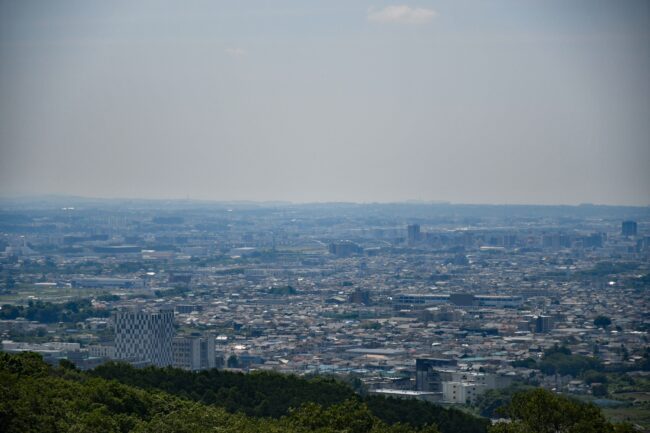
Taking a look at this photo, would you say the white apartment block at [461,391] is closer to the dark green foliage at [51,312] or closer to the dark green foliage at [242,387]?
the dark green foliage at [242,387]

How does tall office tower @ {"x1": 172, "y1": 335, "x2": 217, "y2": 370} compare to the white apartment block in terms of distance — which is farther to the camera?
tall office tower @ {"x1": 172, "y1": 335, "x2": 217, "y2": 370}

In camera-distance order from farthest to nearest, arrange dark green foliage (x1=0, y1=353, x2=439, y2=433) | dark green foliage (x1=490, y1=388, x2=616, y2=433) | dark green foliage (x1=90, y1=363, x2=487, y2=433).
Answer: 1. dark green foliage (x1=90, y1=363, x2=487, y2=433)
2. dark green foliage (x1=490, y1=388, x2=616, y2=433)
3. dark green foliage (x1=0, y1=353, x2=439, y2=433)

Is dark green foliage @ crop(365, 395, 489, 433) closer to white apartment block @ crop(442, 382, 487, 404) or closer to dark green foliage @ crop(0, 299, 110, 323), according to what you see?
white apartment block @ crop(442, 382, 487, 404)

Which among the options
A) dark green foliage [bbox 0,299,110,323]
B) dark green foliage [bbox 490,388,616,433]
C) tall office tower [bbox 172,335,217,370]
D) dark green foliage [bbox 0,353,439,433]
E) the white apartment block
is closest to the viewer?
dark green foliage [bbox 0,353,439,433]

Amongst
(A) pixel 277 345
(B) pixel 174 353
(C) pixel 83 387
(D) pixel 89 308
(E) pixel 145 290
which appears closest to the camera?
(C) pixel 83 387

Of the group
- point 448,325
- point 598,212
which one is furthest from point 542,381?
point 598,212

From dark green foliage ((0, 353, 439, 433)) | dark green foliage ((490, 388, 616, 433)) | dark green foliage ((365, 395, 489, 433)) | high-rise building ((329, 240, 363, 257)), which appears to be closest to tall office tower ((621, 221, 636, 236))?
high-rise building ((329, 240, 363, 257))

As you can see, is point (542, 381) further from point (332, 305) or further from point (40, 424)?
point (332, 305)
